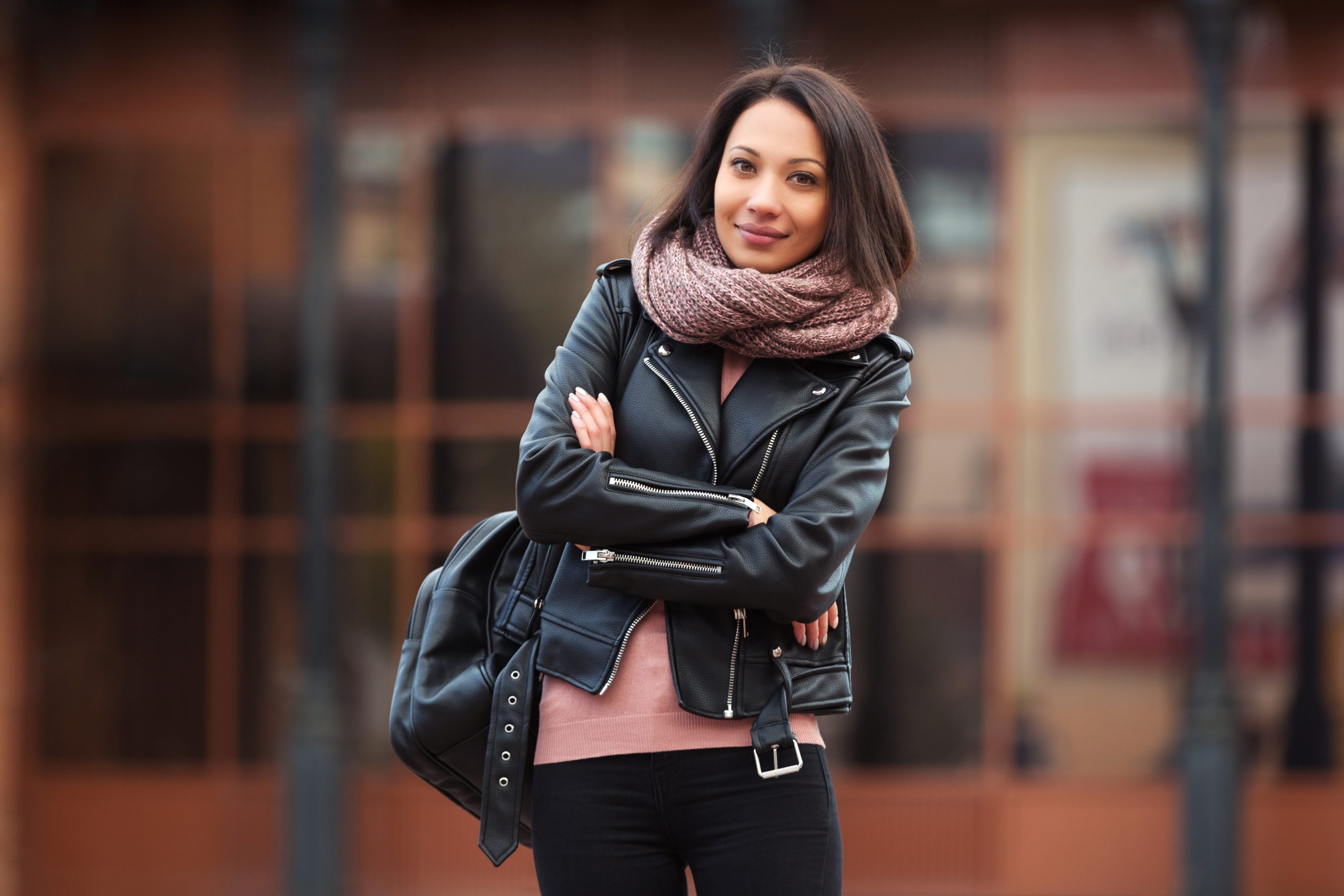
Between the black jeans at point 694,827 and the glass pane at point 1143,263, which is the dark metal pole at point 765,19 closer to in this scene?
the glass pane at point 1143,263

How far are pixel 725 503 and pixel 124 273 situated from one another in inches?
265

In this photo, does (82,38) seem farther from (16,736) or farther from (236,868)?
(236,868)

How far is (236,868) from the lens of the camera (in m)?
7.93

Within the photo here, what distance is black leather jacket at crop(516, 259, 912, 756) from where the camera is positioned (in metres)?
2.21

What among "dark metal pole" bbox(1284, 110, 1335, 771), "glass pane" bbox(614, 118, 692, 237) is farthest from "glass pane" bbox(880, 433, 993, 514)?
"glass pane" bbox(614, 118, 692, 237)

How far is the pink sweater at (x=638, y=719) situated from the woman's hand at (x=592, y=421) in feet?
0.61

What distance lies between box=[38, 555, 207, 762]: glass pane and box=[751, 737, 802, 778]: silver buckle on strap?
6.47 m

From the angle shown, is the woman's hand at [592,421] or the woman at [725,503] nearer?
the woman at [725,503]

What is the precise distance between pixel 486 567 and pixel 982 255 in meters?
5.84

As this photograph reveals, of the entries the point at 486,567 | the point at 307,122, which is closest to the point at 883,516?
the point at 307,122

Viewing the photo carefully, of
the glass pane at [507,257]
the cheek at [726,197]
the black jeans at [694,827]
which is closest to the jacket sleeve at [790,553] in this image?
the black jeans at [694,827]

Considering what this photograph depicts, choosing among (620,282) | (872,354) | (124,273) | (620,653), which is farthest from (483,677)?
(124,273)

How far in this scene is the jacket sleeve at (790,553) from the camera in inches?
86.5

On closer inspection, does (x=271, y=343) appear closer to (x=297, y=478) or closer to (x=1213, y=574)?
(x=297, y=478)
